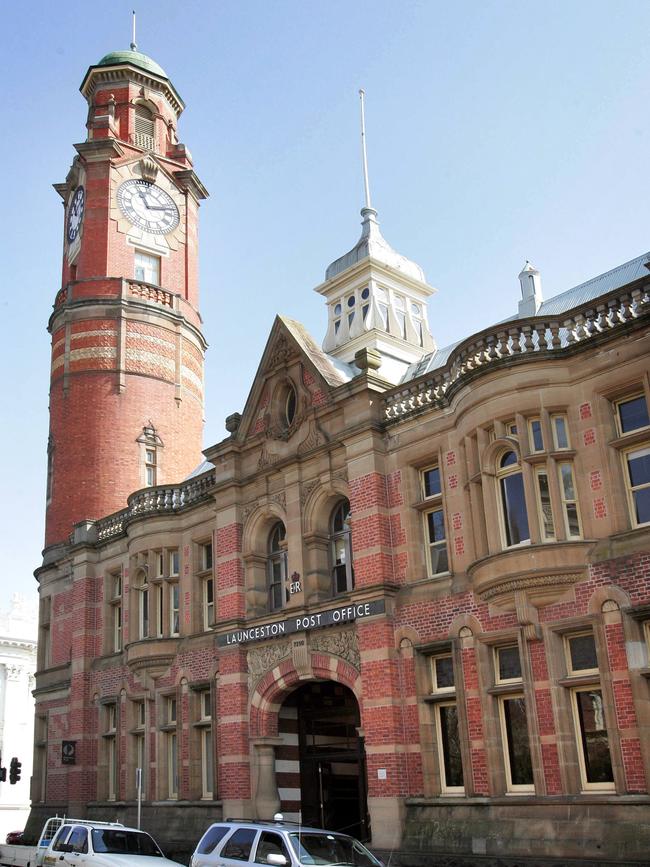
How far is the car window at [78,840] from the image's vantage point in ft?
60.2

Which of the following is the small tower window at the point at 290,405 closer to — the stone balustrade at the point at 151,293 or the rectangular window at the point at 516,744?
the rectangular window at the point at 516,744

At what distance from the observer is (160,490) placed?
29828mm

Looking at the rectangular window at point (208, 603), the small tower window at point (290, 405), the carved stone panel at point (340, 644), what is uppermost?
the small tower window at point (290, 405)

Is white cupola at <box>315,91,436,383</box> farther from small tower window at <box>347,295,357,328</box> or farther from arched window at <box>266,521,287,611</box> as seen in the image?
arched window at <box>266,521,287,611</box>

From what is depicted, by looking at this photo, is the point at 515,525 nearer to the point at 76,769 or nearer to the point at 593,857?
the point at 593,857

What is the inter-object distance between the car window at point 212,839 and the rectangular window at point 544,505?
7.99 metres

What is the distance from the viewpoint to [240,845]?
15.1 metres

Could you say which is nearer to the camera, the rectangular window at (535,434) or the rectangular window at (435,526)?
the rectangular window at (535,434)

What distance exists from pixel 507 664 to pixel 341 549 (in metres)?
6.00

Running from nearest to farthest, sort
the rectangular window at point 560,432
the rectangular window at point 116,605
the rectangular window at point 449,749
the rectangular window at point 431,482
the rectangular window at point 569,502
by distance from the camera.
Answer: the rectangular window at point 569,502
the rectangular window at point 560,432
the rectangular window at point 449,749
the rectangular window at point 431,482
the rectangular window at point 116,605

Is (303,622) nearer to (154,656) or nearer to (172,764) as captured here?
(154,656)

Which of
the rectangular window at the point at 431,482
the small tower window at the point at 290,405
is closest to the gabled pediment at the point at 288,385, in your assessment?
the small tower window at the point at 290,405

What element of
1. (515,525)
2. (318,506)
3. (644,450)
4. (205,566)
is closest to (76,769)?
(205,566)

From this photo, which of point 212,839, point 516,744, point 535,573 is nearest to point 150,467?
point 516,744
